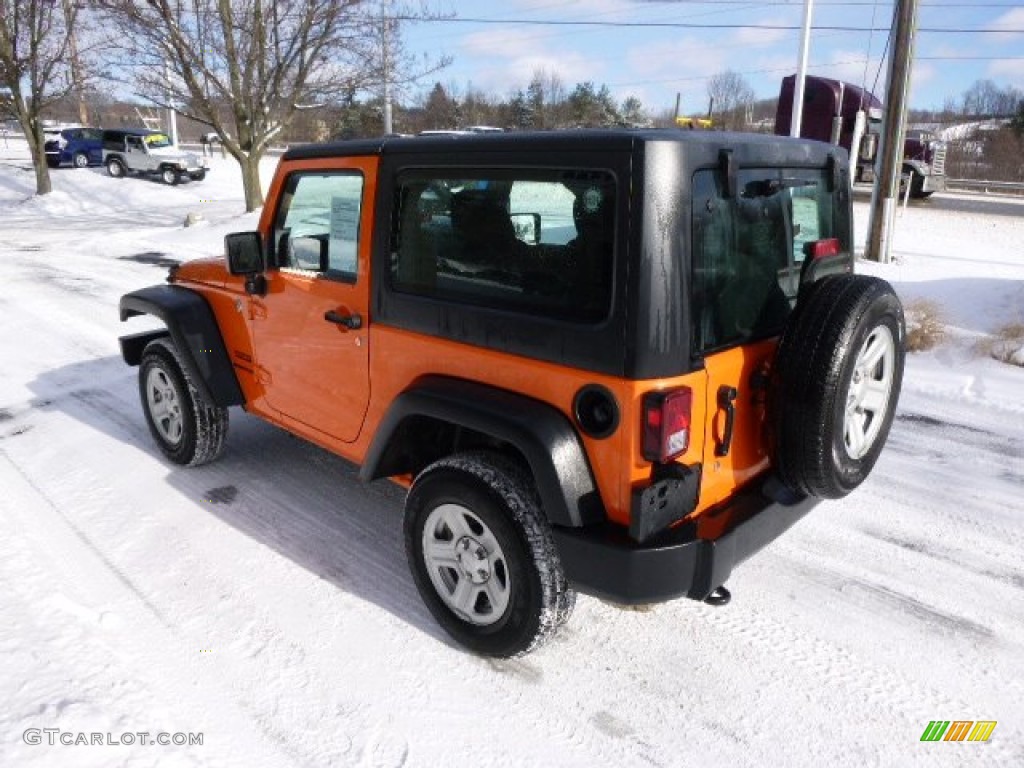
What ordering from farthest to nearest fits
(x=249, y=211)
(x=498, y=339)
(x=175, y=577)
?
(x=249, y=211), (x=175, y=577), (x=498, y=339)

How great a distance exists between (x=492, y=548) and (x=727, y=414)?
925 millimetres

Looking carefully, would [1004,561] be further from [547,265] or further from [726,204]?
[547,265]

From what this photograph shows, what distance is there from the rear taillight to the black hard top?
735 mm

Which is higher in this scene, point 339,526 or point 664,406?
point 664,406

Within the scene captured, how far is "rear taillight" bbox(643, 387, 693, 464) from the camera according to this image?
89.0 inches

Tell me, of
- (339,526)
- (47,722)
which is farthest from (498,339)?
(47,722)

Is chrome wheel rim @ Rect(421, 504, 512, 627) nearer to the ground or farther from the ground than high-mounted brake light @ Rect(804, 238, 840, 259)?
nearer to the ground

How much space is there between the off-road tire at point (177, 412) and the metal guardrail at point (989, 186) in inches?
1144

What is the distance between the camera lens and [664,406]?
2.25 meters

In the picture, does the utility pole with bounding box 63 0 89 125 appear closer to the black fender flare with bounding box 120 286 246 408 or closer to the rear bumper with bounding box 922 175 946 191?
the black fender flare with bounding box 120 286 246 408

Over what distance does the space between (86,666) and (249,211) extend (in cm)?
1547

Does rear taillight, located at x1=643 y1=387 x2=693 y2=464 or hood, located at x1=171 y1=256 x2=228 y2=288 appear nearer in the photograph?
rear taillight, located at x1=643 y1=387 x2=693 y2=464

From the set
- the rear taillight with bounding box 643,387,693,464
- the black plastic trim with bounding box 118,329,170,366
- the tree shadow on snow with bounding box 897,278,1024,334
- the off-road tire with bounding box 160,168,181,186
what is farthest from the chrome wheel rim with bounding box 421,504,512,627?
the off-road tire with bounding box 160,168,181,186

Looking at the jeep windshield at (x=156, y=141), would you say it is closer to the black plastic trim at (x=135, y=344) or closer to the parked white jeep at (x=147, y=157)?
the parked white jeep at (x=147, y=157)
